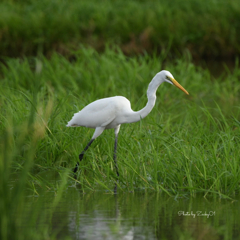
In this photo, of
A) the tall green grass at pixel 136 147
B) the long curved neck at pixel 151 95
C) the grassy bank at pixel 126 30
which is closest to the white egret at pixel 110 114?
the long curved neck at pixel 151 95

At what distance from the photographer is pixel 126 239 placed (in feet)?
11.8

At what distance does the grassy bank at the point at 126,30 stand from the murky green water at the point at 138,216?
31.9 ft

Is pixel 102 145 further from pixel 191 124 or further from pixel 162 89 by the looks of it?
pixel 162 89

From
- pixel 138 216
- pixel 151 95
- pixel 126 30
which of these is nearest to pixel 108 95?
pixel 151 95

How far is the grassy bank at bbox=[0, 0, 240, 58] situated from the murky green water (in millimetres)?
9735

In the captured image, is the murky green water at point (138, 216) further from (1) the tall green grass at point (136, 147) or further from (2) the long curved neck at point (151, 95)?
(2) the long curved neck at point (151, 95)

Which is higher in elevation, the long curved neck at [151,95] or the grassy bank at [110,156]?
the long curved neck at [151,95]

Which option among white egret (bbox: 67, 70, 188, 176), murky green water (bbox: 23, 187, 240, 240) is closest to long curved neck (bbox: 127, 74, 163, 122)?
white egret (bbox: 67, 70, 188, 176)

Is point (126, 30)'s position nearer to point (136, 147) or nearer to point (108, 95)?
point (108, 95)

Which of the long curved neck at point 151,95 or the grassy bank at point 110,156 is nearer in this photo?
the grassy bank at point 110,156

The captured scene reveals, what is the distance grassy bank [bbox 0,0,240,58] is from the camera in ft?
Answer: 48.1

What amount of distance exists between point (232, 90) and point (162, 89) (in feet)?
5.19

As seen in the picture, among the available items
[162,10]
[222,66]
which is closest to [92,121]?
[222,66]

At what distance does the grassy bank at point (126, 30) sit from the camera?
1467 centimetres
